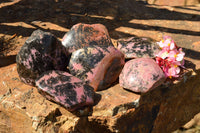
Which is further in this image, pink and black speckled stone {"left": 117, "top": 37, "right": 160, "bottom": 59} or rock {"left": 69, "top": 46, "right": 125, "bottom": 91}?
pink and black speckled stone {"left": 117, "top": 37, "right": 160, "bottom": 59}

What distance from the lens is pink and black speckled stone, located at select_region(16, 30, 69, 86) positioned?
2.45m

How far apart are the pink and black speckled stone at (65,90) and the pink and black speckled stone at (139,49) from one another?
69 centimetres

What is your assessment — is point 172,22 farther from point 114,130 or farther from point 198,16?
point 114,130

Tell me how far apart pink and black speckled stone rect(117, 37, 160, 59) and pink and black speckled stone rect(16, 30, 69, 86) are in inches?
27.7

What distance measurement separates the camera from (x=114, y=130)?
98.1 inches

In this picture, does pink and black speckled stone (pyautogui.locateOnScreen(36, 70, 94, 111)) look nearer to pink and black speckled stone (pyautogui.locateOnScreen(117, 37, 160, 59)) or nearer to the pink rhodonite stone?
the pink rhodonite stone

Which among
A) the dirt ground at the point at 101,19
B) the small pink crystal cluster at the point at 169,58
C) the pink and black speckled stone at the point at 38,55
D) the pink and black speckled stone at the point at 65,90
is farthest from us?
the dirt ground at the point at 101,19

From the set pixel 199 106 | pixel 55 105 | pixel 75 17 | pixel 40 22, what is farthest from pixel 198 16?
pixel 55 105

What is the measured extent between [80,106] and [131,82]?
0.53 meters

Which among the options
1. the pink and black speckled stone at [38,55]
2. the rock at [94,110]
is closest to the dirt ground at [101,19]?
the rock at [94,110]

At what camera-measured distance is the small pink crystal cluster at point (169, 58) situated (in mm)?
2680

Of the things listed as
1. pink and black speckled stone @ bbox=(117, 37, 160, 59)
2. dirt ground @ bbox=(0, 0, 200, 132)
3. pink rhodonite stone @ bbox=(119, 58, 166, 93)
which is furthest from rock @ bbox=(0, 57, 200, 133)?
dirt ground @ bbox=(0, 0, 200, 132)

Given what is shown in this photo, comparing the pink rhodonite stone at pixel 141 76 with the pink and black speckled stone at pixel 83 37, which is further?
the pink and black speckled stone at pixel 83 37

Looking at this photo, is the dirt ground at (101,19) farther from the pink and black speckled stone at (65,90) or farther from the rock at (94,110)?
the pink and black speckled stone at (65,90)
